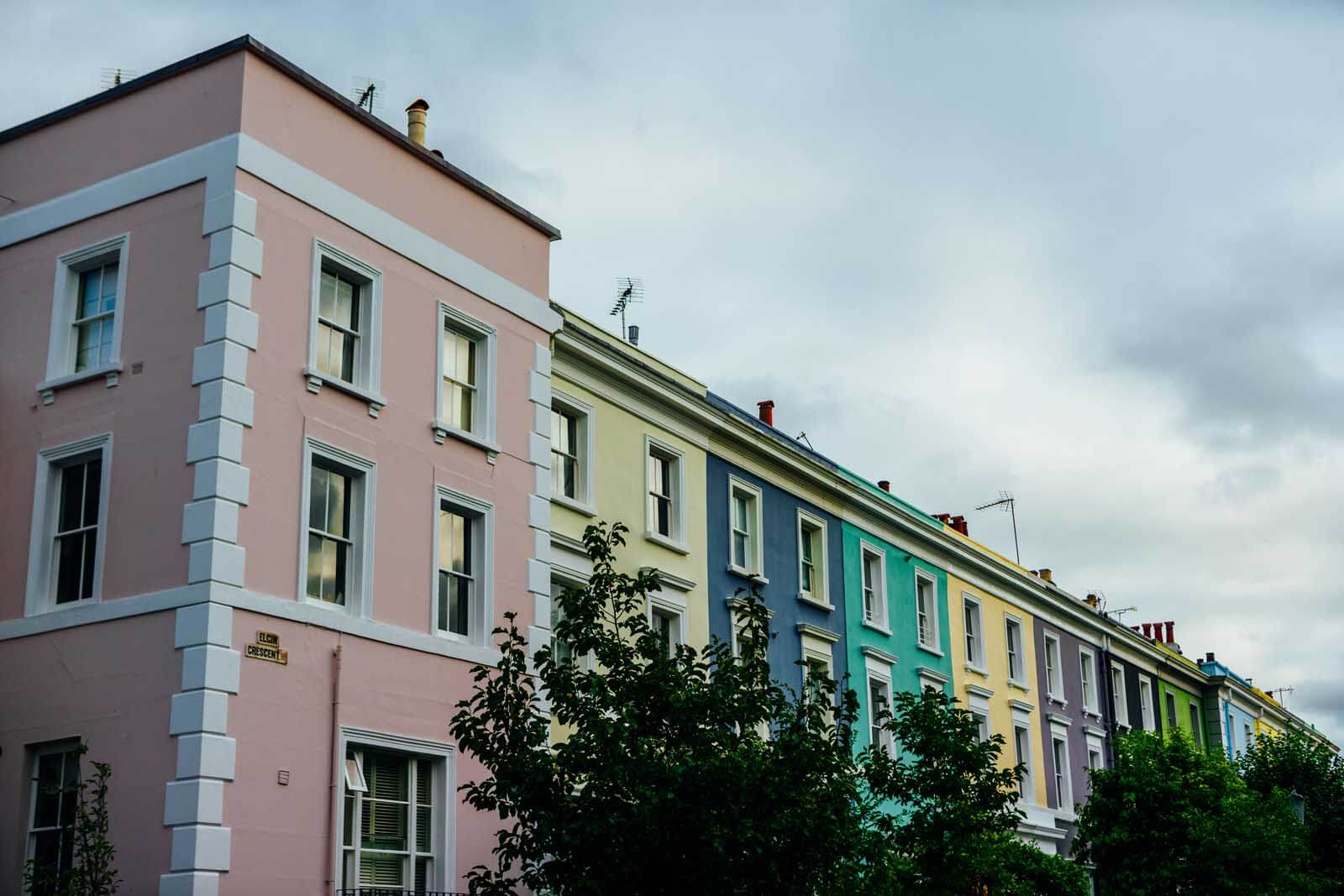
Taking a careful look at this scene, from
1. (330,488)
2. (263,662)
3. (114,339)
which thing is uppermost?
(114,339)

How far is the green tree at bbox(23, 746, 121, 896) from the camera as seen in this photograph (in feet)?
57.9

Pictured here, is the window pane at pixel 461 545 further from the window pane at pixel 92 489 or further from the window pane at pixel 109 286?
the window pane at pixel 109 286

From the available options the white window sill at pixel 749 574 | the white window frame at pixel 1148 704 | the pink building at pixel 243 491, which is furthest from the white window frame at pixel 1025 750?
the pink building at pixel 243 491

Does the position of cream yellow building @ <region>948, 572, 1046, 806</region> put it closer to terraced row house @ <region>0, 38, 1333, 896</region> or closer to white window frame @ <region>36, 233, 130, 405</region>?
terraced row house @ <region>0, 38, 1333, 896</region>

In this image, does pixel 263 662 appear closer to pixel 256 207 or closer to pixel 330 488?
pixel 330 488

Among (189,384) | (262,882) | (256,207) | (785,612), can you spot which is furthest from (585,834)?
(785,612)

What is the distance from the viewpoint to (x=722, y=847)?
51.5ft

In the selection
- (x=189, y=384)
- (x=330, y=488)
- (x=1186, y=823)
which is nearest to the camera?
(x=189, y=384)

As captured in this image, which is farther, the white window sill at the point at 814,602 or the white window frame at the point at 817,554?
the white window frame at the point at 817,554

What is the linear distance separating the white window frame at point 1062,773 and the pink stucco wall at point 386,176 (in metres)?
26.0

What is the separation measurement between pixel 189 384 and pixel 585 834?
25.2 feet

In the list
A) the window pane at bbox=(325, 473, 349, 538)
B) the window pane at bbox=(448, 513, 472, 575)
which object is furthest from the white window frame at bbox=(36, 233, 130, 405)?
the window pane at bbox=(448, 513, 472, 575)

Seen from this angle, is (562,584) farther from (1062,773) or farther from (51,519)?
(1062,773)

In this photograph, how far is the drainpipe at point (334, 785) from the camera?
63.7ft
